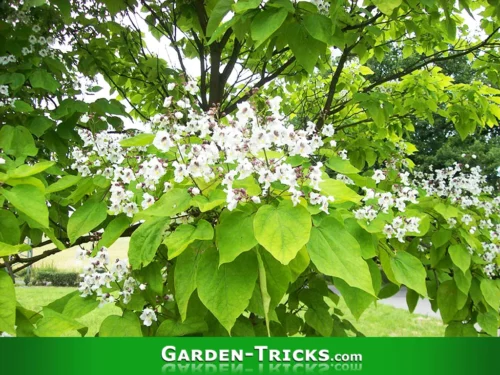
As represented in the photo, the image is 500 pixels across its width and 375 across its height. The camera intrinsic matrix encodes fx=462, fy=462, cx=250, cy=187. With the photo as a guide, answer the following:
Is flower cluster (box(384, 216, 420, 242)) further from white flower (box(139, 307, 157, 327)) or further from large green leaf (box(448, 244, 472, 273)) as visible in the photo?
white flower (box(139, 307, 157, 327))

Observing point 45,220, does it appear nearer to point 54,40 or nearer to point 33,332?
point 33,332

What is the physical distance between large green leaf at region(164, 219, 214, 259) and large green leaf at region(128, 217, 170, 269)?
12cm

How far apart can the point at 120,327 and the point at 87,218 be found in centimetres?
37

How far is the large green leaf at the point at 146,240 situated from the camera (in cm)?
121

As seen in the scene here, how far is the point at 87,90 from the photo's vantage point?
2.34m

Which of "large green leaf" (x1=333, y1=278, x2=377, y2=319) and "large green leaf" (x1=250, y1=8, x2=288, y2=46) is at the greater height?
"large green leaf" (x1=250, y1=8, x2=288, y2=46)

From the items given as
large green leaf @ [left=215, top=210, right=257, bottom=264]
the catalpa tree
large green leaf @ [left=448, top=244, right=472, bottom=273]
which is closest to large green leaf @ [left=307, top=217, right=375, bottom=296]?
the catalpa tree

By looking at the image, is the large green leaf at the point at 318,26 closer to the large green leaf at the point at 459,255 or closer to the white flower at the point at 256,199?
the white flower at the point at 256,199

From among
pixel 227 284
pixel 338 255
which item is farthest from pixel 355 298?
pixel 227 284

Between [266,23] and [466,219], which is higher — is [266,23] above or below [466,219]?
above

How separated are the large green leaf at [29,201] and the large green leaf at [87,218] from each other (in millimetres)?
423

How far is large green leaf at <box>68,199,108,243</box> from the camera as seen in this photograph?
1.44 meters

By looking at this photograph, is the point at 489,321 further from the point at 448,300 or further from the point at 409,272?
the point at 409,272

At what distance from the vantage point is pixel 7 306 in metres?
0.86
